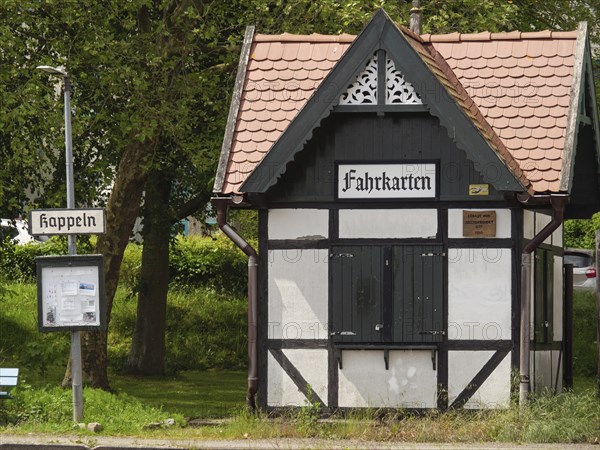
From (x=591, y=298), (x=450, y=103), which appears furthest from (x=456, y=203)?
(x=591, y=298)

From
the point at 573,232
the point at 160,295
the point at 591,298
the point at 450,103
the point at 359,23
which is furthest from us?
the point at 573,232

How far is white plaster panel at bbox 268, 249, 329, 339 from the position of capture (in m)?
16.9

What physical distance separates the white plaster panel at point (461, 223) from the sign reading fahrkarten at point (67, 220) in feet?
13.7

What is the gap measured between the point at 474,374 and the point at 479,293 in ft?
3.21

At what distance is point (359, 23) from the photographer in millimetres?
21547

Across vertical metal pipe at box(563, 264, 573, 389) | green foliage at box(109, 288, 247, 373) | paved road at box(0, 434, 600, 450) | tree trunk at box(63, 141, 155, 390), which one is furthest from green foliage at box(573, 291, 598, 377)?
paved road at box(0, 434, 600, 450)

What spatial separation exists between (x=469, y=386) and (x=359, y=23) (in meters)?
7.14

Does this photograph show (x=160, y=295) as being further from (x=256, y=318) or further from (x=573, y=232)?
(x=573, y=232)

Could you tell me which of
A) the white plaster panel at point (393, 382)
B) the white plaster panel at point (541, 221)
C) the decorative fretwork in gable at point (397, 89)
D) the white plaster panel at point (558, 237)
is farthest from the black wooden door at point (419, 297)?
the white plaster panel at point (558, 237)

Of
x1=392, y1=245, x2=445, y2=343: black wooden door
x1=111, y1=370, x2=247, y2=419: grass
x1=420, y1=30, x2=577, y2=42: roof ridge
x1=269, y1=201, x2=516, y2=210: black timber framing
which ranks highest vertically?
x1=420, y1=30, x2=577, y2=42: roof ridge

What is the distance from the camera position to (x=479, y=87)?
690 inches

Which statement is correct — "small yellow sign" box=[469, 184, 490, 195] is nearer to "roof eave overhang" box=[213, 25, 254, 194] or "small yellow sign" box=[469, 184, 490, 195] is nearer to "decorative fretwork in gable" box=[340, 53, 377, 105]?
"decorative fretwork in gable" box=[340, 53, 377, 105]

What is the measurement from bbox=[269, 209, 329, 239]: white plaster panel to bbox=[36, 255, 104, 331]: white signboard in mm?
2230

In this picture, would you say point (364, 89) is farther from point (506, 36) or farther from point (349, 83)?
point (506, 36)
